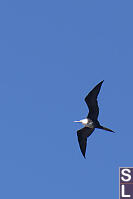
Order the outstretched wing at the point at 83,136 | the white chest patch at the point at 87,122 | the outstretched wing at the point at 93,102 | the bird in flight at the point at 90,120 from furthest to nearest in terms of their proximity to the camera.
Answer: the outstretched wing at the point at 83,136, the white chest patch at the point at 87,122, the bird in flight at the point at 90,120, the outstretched wing at the point at 93,102

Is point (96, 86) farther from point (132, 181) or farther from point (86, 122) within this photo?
point (132, 181)

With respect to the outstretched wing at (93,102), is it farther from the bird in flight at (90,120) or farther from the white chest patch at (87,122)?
the white chest patch at (87,122)

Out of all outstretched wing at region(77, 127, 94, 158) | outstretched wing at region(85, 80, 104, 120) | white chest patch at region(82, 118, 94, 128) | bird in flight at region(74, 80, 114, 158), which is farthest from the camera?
A: outstretched wing at region(77, 127, 94, 158)

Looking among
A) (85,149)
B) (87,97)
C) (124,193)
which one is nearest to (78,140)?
(85,149)

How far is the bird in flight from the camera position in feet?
250

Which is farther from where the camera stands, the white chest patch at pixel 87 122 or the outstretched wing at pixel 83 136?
the outstretched wing at pixel 83 136

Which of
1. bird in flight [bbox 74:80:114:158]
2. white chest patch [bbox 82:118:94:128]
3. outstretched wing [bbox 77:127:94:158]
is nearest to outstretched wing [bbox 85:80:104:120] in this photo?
bird in flight [bbox 74:80:114:158]

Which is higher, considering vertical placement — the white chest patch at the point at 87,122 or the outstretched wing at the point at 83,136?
the white chest patch at the point at 87,122

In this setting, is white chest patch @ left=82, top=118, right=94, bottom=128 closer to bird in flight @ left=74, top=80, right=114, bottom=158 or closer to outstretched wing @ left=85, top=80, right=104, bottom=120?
bird in flight @ left=74, top=80, right=114, bottom=158

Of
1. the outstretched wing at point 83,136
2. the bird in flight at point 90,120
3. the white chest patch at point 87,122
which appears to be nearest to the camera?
the bird in flight at point 90,120

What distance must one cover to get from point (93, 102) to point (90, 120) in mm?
2303

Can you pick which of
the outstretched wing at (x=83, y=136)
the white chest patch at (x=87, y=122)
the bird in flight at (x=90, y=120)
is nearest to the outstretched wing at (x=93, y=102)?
the bird in flight at (x=90, y=120)

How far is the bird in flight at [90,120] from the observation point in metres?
76.1

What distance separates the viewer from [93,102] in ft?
252
